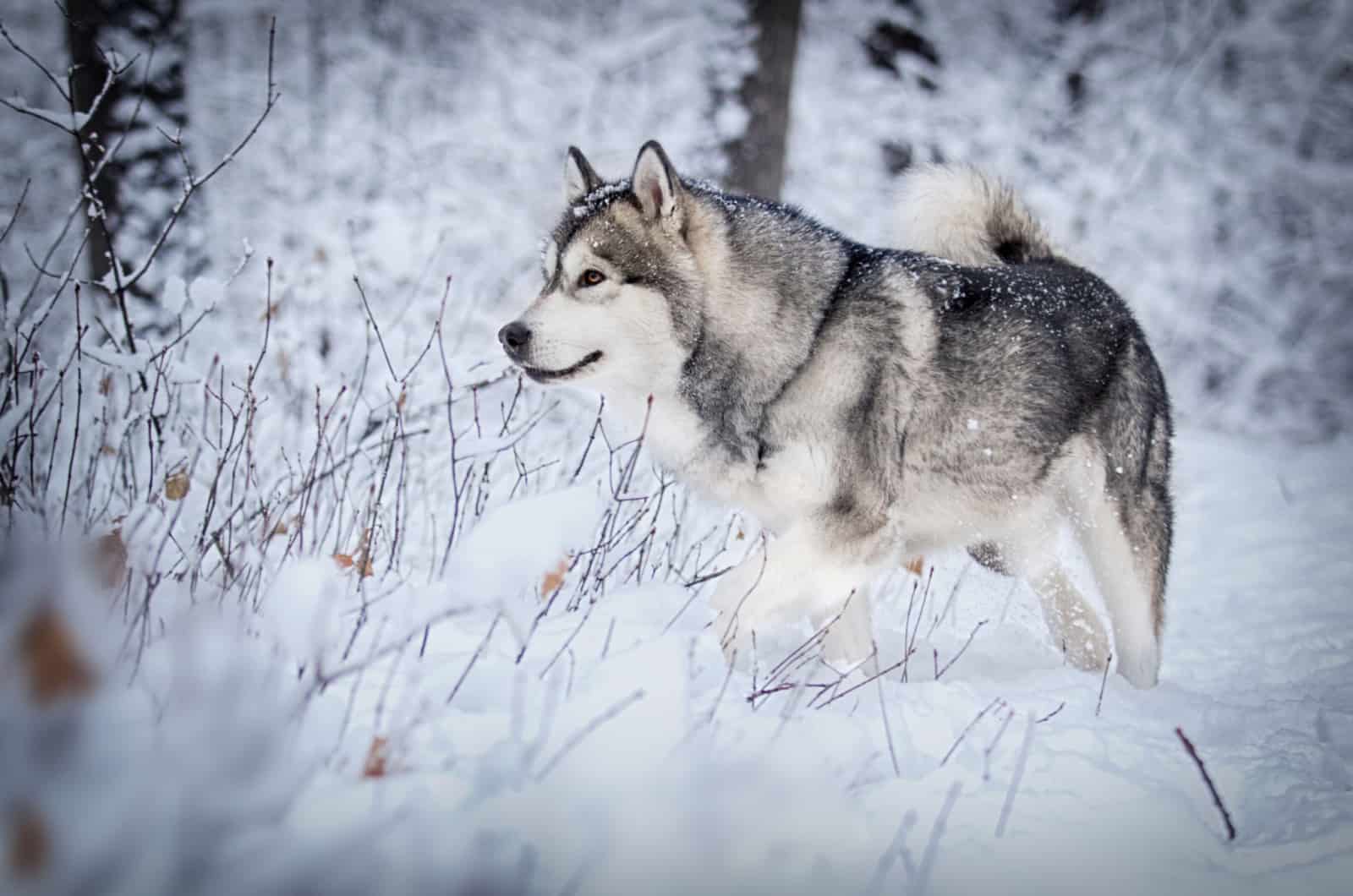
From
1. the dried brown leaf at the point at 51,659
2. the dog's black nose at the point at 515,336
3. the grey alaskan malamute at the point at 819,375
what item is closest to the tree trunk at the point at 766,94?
the grey alaskan malamute at the point at 819,375

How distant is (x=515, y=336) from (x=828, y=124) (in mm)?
8485

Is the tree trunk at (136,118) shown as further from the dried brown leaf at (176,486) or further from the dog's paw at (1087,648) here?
the dog's paw at (1087,648)

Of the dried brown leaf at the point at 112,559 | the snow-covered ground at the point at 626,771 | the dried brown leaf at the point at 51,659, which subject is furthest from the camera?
the dried brown leaf at the point at 112,559

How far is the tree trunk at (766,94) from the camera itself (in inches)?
278

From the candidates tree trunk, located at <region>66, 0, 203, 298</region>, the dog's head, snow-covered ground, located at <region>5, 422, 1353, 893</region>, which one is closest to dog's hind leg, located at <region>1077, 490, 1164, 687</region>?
snow-covered ground, located at <region>5, 422, 1353, 893</region>

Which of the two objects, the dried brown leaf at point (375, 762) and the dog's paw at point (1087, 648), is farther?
the dog's paw at point (1087, 648)

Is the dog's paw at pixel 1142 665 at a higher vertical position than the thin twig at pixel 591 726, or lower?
lower

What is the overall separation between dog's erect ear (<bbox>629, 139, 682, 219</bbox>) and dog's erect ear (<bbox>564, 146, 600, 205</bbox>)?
1.24 ft

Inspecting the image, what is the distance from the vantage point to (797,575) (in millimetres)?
2793

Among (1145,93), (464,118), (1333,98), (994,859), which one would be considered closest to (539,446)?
(994,859)

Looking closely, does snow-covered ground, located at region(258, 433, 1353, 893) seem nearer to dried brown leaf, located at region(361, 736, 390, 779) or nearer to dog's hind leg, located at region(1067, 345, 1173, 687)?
dried brown leaf, located at region(361, 736, 390, 779)

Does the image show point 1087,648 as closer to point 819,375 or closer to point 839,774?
point 819,375

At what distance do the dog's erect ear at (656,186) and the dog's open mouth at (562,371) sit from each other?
0.53m

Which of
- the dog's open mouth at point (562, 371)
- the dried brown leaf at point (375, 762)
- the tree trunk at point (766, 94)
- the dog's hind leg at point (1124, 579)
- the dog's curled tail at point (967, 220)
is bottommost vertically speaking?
the dog's hind leg at point (1124, 579)
